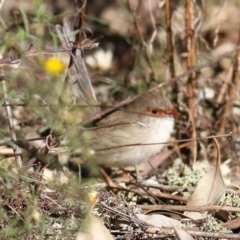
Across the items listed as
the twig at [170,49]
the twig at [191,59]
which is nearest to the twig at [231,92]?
the twig at [191,59]

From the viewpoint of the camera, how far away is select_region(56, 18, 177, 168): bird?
4.98 metres

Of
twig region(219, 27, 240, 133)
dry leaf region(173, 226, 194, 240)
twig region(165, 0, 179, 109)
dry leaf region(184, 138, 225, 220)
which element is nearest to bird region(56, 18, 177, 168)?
twig region(165, 0, 179, 109)

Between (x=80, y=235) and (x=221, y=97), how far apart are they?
7.42 ft

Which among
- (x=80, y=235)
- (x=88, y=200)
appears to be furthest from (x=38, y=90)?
(x=80, y=235)

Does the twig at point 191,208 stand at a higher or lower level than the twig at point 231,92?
lower

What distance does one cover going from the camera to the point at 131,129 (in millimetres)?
5078

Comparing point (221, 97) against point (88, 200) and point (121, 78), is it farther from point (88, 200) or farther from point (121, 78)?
point (88, 200)

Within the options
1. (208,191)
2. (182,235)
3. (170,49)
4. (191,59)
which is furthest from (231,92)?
(182,235)

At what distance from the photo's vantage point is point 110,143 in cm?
508

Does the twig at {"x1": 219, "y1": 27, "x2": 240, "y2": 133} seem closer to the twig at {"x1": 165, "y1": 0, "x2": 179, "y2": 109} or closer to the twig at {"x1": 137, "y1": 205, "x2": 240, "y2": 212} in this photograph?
the twig at {"x1": 165, "y1": 0, "x2": 179, "y2": 109}

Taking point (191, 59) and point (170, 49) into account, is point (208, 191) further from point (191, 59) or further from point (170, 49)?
point (170, 49)

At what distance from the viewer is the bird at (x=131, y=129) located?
498 centimetres

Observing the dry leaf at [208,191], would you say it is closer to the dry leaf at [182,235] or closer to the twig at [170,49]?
the dry leaf at [182,235]

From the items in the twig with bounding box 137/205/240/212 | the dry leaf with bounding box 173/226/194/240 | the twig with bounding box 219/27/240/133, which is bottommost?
the twig with bounding box 137/205/240/212
